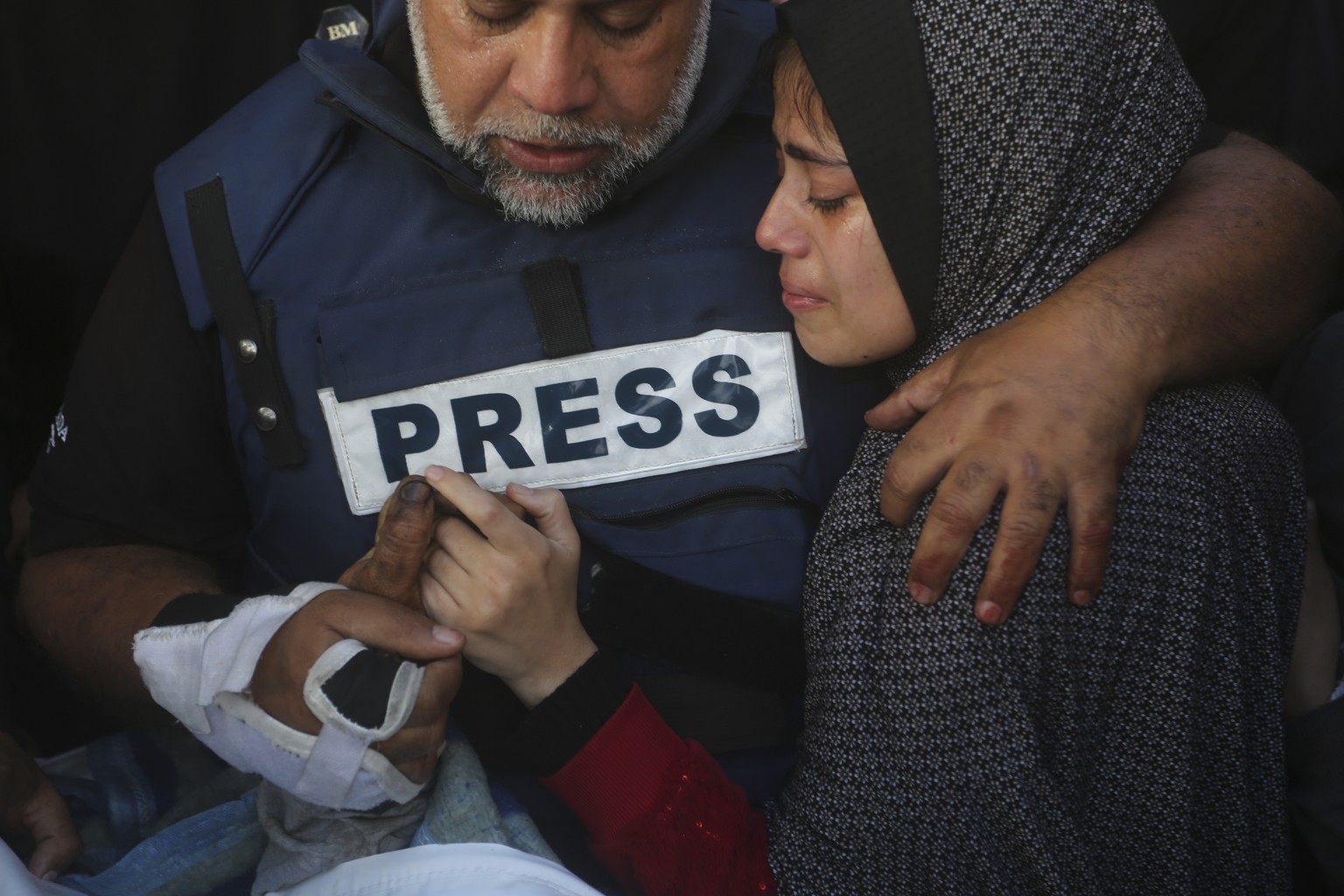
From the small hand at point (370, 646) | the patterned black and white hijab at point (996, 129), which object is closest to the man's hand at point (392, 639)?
the small hand at point (370, 646)

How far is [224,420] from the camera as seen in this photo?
5.42 ft

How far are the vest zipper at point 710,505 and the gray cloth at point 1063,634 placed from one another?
7.9 inches

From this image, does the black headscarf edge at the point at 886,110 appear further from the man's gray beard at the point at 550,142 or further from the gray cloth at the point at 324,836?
the gray cloth at the point at 324,836

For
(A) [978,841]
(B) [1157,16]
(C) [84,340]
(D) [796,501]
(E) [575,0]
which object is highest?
(E) [575,0]

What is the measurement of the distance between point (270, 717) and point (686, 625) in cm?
57

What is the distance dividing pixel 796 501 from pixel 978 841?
0.53 metres

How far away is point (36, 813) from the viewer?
1.40 metres

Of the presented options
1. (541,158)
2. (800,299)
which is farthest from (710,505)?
(541,158)

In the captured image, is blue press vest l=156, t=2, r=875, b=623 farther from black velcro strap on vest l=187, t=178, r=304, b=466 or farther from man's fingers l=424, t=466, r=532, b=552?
man's fingers l=424, t=466, r=532, b=552

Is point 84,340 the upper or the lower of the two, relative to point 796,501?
upper

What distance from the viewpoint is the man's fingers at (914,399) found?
1342mm

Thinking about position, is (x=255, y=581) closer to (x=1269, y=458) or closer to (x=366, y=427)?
(x=366, y=427)

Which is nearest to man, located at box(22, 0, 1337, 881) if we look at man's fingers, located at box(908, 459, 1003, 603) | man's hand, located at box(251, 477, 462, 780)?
man's hand, located at box(251, 477, 462, 780)

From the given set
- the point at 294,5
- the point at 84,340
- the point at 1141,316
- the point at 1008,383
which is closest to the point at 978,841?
the point at 1008,383
